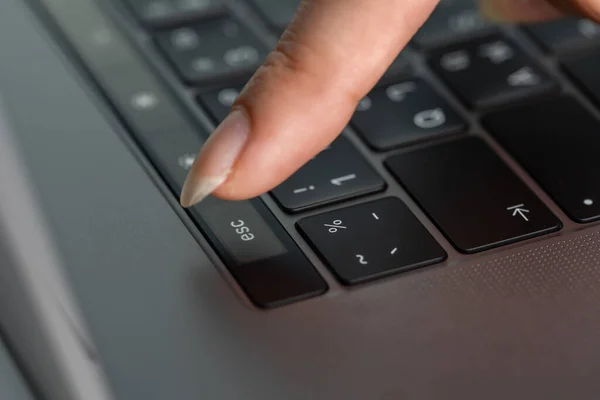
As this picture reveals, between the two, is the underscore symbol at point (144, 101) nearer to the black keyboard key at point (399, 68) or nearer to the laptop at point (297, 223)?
the laptop at point (297, 223)

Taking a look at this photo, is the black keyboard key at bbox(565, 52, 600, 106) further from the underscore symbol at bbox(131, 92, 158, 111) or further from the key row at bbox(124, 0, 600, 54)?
the underscore symbol at bbox(131, 92, 158, 111)

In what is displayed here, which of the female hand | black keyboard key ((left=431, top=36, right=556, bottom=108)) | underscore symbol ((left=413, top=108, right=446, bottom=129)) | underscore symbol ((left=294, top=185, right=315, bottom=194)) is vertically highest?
the female hand

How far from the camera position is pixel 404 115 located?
1.55 feet

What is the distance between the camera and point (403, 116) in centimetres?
47

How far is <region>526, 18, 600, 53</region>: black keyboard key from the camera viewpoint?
53 cm

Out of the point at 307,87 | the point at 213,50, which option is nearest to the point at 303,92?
the point at 307,87

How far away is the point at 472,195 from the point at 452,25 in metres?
0.15

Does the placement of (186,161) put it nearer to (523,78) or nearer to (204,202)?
(204,202)

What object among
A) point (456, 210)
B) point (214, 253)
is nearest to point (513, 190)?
point (456, 210)

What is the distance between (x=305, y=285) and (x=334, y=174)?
8 centimetres

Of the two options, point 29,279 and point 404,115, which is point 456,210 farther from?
point 29,279

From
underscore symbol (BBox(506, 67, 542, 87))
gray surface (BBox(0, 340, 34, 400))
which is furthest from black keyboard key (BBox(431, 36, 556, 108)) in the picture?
gray surface (BBox(0, 340, 34, 400))

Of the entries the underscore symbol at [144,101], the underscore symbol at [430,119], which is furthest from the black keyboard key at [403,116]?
the underscore symbol at [144,101]

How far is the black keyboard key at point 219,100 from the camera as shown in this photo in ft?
1.54
